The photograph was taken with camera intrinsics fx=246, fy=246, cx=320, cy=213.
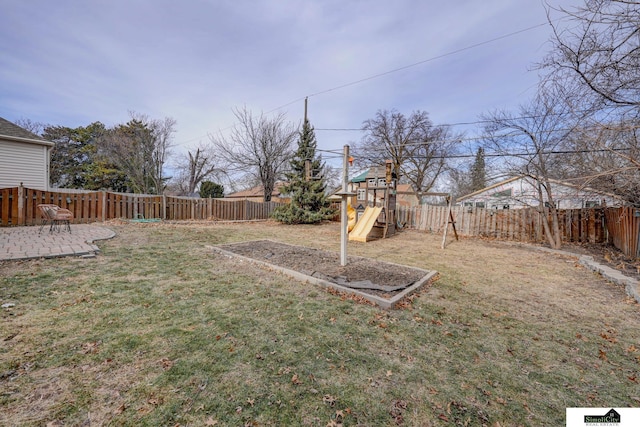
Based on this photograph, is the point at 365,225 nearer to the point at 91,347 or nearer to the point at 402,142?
the point at 91,347

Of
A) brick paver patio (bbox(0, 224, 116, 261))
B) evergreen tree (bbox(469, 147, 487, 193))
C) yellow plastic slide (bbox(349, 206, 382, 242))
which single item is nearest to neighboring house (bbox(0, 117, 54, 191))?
brick paver patio (bbox(0, 224, 116, 261))

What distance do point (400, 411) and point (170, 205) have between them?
623 inches

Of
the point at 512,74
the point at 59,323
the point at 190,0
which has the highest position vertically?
the point at 190,0

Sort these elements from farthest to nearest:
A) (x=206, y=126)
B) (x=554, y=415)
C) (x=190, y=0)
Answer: (x=206, y=126) < (x=190, y=0) < (x=554, y=415)

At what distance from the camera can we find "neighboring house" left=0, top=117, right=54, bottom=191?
10688 mm

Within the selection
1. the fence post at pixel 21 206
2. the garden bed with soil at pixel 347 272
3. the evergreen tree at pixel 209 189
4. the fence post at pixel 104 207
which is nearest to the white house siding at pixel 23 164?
the fence post at pixel 21 206

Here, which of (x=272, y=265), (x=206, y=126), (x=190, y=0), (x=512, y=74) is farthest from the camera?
(x=206, y=126)

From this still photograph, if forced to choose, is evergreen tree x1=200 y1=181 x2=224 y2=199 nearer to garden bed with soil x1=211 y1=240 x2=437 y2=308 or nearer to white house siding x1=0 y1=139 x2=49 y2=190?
white house siding x1=0 y1=139 x2=49 y2=190

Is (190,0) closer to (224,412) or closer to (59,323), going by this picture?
(59,323)

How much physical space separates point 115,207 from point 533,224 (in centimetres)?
1911

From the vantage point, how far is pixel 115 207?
12094mm

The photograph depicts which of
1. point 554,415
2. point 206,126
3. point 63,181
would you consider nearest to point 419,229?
point 554,415

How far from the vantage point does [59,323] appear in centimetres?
255

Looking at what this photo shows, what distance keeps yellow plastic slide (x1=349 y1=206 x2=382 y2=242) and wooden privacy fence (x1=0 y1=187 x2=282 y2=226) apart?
1019 centimetres
